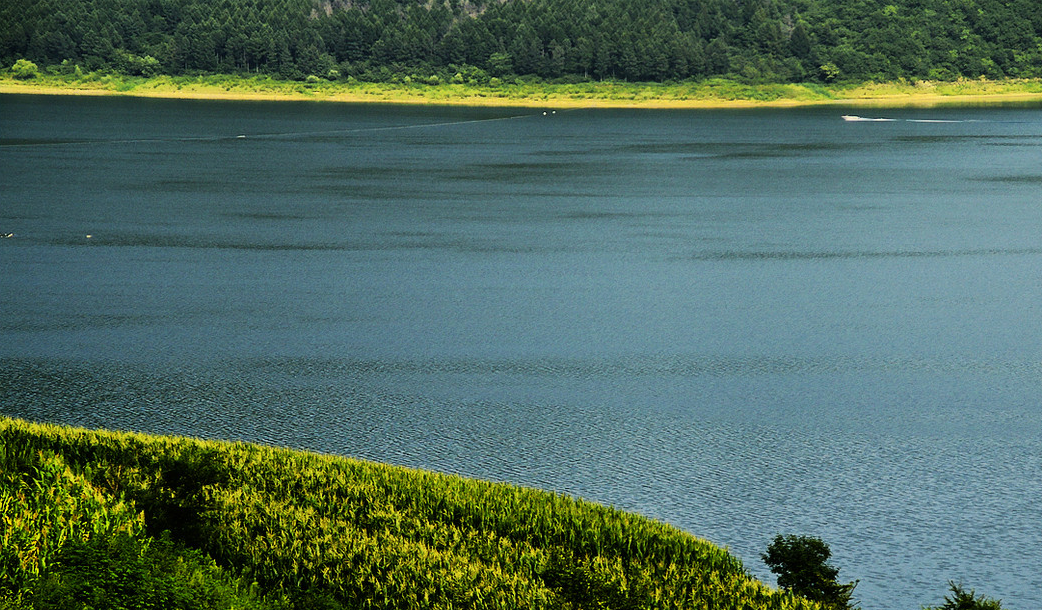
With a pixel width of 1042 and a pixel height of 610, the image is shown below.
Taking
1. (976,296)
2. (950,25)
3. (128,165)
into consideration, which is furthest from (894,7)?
(976,296)

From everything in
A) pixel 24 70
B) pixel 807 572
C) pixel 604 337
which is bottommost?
pixel 807 572

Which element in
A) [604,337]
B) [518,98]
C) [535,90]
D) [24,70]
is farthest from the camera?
[24,70]

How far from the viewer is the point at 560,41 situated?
147 m

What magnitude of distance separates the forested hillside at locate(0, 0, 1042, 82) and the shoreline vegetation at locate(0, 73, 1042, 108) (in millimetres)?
2894

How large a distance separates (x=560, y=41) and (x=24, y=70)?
2331 inches

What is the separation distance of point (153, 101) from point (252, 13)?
4926 cm

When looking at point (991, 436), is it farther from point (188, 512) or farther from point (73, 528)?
point (73, 528)

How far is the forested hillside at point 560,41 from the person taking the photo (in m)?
141

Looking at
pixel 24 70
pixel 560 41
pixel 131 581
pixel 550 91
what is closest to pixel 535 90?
pixel 550 91

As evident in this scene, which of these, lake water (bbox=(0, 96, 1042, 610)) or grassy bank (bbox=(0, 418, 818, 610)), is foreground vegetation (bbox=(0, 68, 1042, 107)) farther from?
grassy bank (bbox=(0, 418, 818, 610))

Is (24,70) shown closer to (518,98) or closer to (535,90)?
(518,98)

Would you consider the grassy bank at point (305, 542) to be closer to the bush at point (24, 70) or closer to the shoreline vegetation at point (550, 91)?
the shoreline vegetation at point (550, 91)

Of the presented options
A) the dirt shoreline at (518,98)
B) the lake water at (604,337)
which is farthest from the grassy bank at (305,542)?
the dirt shoreline at (518,98)

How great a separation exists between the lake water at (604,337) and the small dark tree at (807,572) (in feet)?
4.69
